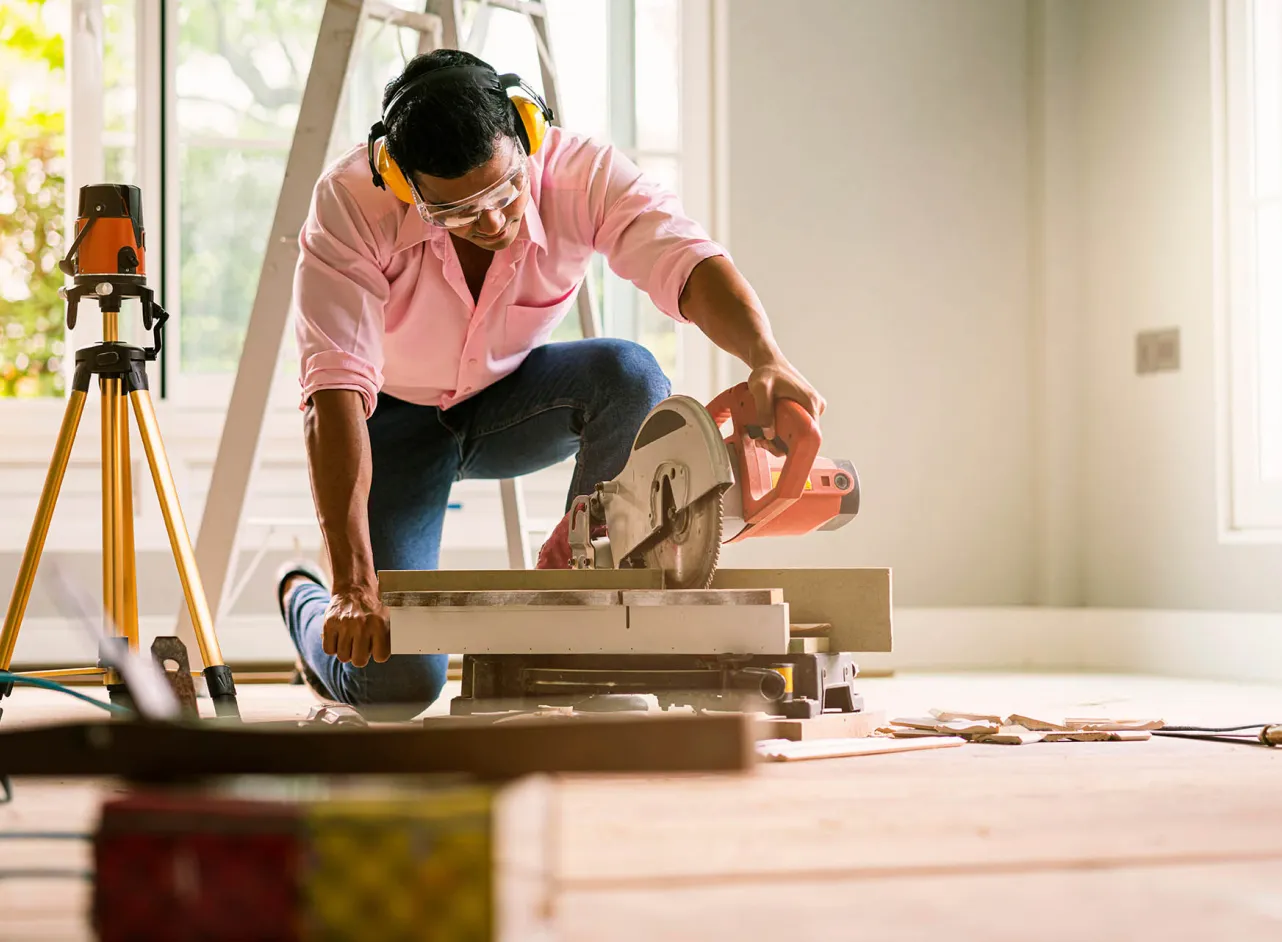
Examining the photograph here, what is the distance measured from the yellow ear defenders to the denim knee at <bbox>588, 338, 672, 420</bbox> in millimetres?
521

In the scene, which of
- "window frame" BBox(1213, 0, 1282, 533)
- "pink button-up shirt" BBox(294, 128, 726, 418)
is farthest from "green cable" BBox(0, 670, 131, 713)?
"window frame" BBox(1213, 0, 1282, 533)

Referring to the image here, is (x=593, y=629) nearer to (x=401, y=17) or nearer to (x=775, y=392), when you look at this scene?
(x=775, y=392)

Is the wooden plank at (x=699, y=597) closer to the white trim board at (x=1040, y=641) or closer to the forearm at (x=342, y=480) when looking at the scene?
the forearm at (x=342, y=480)

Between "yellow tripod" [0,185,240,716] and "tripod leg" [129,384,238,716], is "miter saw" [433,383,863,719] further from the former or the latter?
"yellow tripod" [0,185,240,716]

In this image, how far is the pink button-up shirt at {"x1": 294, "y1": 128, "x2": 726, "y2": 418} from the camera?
87.3 inches

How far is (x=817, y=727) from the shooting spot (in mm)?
1911

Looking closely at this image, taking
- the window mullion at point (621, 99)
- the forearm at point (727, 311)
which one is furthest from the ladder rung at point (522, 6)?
the window mullion at point (621, 99)

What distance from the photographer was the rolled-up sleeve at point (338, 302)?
215cm

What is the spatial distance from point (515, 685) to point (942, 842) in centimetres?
96

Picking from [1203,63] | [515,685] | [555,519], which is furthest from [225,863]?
[1203,63]

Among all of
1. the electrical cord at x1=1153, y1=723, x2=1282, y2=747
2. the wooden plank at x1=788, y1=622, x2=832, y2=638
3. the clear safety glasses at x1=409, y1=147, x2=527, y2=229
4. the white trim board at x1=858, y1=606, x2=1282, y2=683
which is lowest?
the white trim board at x1=858, y1=606, x2=1282, y2=683

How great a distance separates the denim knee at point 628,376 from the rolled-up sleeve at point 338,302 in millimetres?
448

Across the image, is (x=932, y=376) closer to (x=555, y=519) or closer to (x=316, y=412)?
(x=555, y=519)

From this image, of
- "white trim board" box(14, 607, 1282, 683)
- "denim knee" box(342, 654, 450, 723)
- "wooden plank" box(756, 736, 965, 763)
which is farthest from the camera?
"white trim board" box(14, 607, 1282, 683)
